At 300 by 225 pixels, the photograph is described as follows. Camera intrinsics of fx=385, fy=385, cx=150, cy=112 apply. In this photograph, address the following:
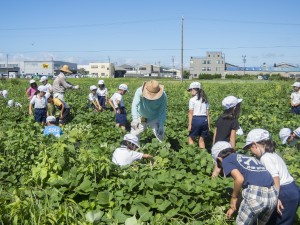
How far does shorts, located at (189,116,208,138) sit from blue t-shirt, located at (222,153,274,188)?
3346mm

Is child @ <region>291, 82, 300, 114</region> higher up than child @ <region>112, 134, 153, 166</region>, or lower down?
higher up

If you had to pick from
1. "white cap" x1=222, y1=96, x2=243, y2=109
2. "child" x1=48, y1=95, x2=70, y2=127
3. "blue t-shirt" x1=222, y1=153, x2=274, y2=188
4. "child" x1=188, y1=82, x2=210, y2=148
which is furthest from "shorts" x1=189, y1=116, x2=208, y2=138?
"child" x1=48, y1=95, x2=70, y2=127

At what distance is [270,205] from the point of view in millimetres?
3625

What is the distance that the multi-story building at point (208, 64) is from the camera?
359 feet

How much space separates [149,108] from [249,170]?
333 centimetres

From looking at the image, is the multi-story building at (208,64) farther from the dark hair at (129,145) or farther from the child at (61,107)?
the dark hair at (129,145)

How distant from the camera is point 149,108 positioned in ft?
22.4

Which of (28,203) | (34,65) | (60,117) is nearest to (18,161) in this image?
(28,203)

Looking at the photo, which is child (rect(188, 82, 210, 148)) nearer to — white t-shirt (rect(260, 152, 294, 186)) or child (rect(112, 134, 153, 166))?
child (rect(112, 134, 153, 166))

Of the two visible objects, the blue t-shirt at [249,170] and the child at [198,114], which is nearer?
the blue t-shirt at [249,170]

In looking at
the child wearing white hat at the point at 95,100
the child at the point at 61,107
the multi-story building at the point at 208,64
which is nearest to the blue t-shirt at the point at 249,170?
the child at the point at 61,107

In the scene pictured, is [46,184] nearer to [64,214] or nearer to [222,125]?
→ [64,214]

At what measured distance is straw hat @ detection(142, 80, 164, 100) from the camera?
656cm

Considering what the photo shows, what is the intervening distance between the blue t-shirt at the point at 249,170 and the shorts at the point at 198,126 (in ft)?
11.0
